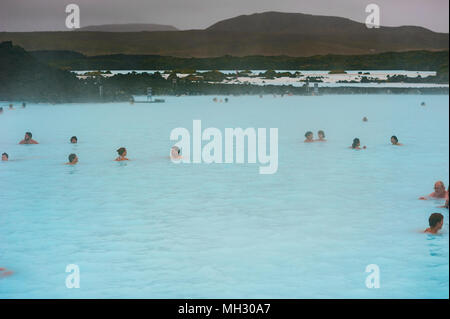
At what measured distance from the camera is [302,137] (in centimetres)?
2609

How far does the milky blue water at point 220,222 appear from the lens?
914 cm

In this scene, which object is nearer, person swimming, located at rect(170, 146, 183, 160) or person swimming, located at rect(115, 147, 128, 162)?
person swimming, located at rect(115, 147, 128, 162)

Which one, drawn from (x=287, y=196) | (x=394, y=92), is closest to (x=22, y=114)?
(x=287, y=196)

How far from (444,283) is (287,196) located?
6214mm

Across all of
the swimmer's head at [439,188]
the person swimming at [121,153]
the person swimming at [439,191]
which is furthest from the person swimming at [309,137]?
the swimmer's head at [439,188]

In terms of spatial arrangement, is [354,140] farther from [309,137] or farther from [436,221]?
[436,221]

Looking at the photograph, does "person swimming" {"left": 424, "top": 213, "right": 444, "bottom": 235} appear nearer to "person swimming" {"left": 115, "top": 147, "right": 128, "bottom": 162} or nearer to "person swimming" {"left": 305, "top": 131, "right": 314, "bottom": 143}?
"person swimming" {"left": 115, "top": 147, "right": 128, "bottom": 162}
